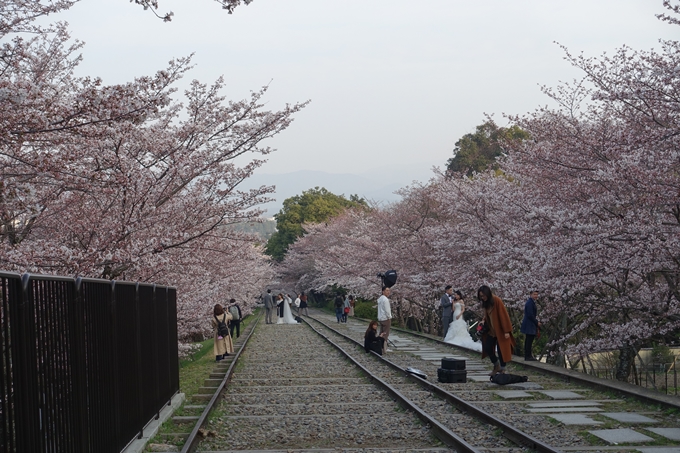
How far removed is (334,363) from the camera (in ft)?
64.4

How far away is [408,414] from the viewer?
11.0 meters

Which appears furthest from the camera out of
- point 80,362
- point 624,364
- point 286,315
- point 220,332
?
point 286,315

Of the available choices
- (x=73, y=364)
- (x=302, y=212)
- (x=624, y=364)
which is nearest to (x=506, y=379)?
(x=624, y=364)

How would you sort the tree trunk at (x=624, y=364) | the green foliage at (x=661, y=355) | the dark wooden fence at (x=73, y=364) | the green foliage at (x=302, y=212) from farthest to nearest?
the green foliage at (x=302, y=212) → the green foliage at (x=661, y=355) → the tree trunk at (x=624, y=364) → the dark wooden fence at (x=73, y=364)

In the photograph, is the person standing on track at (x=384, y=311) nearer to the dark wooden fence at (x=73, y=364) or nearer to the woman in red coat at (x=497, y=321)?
the woman in red coat at (x=497, y=321)

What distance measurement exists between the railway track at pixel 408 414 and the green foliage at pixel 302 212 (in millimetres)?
80044

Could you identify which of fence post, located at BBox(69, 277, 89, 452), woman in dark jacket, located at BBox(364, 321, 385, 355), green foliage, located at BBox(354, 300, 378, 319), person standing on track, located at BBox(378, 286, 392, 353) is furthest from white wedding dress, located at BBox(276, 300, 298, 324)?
fence post, located at BBox(69, 277, 89, 452)

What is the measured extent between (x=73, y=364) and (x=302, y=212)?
9522cm

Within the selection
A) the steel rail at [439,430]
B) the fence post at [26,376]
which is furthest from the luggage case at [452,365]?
the fence post at [26,376]

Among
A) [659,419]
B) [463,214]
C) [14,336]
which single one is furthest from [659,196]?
[463,214]

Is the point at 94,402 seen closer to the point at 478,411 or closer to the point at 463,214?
the point at 478,411

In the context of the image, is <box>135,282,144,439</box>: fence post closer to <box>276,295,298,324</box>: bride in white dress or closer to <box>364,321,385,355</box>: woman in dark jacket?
<box>364,321,385,355</box>: woman in dark jacket

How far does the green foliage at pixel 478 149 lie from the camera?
60719 mm

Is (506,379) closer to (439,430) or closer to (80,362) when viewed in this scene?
(439,430)
